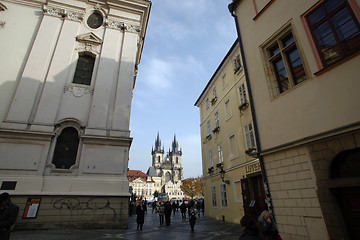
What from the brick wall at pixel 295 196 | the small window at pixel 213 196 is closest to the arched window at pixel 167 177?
the small window at pixel 213 196

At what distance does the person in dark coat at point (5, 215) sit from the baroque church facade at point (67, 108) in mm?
6737

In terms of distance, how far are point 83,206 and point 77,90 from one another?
7.41m

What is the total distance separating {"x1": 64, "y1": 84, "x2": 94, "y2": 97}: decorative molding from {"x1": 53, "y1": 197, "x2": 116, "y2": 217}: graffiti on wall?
21.7 ft

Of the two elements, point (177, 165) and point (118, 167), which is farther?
point (177, 165)

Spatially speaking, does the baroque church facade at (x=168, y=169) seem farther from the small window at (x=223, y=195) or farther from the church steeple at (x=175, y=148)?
the small window at (x=223, y=195)

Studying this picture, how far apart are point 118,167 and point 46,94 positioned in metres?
6.60

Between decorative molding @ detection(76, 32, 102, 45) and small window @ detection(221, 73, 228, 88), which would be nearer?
decorative molding @ detection(76, 32, 102, 45)

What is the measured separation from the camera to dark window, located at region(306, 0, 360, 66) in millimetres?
5037

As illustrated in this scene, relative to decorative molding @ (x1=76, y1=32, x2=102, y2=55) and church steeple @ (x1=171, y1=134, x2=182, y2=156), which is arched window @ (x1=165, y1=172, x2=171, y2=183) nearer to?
church steeple @ (x1=171, y1=134, x2=182, y2=156)

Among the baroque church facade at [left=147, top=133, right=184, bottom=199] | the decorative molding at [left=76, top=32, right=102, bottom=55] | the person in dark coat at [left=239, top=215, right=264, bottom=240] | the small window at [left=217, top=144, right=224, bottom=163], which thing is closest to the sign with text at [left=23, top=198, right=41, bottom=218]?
the decorative molding at [left=76, top=32, right=102, bottom=55]

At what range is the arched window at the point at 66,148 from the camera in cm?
A: 1083

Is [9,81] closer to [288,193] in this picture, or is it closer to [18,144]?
[18,144]

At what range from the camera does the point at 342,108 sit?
16.0 ft

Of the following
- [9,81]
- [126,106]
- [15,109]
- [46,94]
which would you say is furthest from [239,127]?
[9,81]
